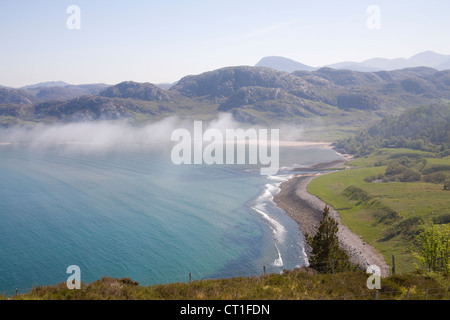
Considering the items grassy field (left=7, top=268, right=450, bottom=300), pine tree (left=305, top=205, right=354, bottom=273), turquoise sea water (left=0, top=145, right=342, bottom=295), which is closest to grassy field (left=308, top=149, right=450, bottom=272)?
pine tree (left=305, top=205, right=354, bottom=273)

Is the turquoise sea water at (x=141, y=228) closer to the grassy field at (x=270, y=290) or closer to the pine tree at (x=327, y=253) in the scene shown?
the pine tree at (x=327, y=253)

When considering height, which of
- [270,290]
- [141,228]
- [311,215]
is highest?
[270,290]

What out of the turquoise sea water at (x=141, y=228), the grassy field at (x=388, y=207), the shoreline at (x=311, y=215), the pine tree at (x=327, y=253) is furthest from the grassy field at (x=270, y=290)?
the grassy field at (x=388, y=207)

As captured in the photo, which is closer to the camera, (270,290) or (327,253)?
(270,290)

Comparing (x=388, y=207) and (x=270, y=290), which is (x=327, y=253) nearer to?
(x=270, y=290)

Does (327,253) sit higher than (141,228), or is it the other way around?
(327,253)

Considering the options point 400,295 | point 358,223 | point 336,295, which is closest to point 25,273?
point 336,295

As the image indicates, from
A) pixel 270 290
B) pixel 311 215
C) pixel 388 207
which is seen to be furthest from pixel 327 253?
pixel 388 207
